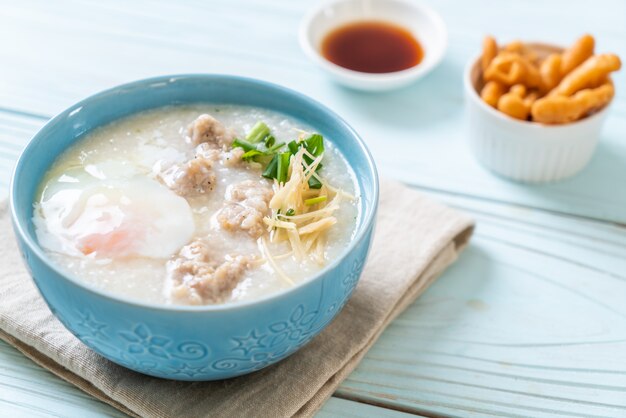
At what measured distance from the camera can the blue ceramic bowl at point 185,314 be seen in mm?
1421

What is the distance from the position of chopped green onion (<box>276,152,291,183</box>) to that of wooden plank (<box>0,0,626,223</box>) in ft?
2.20

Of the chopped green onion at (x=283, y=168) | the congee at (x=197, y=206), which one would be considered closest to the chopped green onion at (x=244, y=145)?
the congee at (x=197, y=206)

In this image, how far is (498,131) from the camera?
7.68ft

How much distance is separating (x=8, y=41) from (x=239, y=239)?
58.5 inches

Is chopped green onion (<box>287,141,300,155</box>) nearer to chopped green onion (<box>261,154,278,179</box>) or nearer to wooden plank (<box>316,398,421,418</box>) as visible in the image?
chopped green onion (<box>261,154,278,179</box>)

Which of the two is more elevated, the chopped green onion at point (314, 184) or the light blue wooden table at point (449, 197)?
the chopped green onion at point (314, 184)

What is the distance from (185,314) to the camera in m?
1.40

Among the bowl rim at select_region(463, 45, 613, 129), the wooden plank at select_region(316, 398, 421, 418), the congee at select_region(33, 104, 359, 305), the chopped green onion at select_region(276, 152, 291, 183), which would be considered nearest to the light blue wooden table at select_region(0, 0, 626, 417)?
the wooden plank at select_region(316, 398, 421, 418)

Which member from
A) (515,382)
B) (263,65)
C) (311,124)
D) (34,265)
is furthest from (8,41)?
(515,382)

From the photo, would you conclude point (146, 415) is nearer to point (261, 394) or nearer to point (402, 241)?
point (261, 394)

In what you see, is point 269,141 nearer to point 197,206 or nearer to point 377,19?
point 197,206

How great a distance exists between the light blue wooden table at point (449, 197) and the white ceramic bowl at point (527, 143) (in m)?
0.05

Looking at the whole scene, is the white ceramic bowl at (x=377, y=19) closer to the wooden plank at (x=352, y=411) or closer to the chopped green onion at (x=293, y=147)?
the chopped green onion at (x=293, y=147)

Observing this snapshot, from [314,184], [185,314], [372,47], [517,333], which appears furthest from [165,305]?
[372,47]
